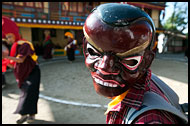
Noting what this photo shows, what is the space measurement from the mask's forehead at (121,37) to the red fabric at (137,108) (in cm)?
22

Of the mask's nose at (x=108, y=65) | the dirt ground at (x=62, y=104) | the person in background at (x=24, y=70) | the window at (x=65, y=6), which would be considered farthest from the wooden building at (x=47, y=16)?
the mask's nose at (x=108, y=65)

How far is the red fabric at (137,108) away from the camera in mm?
709

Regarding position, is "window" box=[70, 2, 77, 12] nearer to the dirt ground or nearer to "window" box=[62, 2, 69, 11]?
"window" box=[62, 2, 69, 11]

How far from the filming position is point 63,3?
12117mm

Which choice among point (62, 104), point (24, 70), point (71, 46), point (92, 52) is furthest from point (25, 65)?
point (71, 46)

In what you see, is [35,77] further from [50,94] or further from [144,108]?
[144,108]

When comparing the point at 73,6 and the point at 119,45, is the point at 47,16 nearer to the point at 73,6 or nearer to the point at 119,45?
the point at 73,6

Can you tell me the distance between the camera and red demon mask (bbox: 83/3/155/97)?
770mm

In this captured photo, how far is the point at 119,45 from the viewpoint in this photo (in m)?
0.78

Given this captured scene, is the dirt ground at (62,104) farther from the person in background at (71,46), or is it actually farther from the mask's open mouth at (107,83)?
the person in background at (71,46)

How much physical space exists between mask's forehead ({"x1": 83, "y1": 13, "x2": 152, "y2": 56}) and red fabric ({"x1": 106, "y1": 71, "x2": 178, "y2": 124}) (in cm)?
22

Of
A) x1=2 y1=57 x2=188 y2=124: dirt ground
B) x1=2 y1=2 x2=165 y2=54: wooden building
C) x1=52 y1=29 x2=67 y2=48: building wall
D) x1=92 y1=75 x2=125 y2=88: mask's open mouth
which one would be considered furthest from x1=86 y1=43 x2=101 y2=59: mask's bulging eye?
x1=52 y1=29 x2=67 y2=48: building wall

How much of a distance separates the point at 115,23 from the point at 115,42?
0.09 metres

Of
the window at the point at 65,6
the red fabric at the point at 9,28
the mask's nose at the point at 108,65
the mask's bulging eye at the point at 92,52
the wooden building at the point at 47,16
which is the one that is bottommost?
the mask's nose at the point at 108,65
